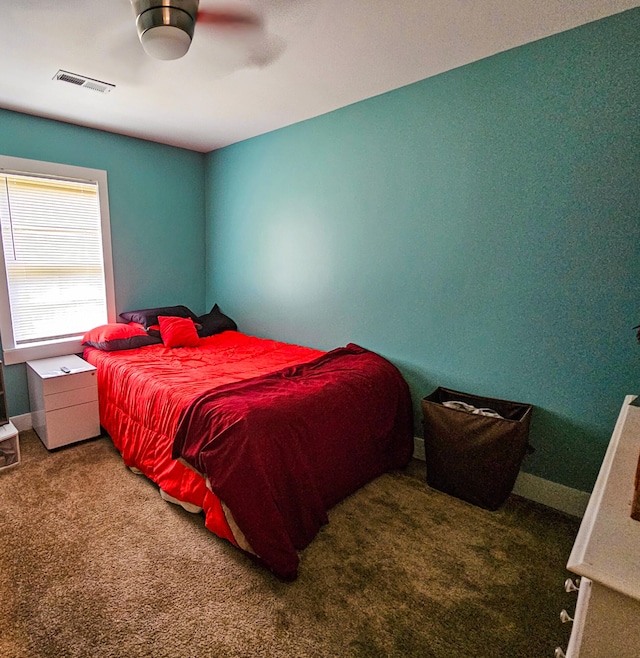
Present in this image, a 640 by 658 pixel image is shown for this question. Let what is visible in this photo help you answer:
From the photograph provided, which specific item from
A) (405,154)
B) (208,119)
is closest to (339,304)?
(405,154)

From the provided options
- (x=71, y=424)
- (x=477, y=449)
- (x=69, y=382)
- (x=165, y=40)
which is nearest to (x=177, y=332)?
(x=69, y=382)

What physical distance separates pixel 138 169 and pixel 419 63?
8.77 feet

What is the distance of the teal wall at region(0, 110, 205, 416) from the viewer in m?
3.01

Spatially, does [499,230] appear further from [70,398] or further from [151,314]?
[70,398]

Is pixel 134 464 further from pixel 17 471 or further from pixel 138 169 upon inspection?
pixel 138 169

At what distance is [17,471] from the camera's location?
2486 millimetres

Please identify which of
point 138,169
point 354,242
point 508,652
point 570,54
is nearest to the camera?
point 508,652

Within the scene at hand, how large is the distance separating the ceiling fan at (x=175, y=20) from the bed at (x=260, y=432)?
1.65m

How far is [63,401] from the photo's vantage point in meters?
2.73

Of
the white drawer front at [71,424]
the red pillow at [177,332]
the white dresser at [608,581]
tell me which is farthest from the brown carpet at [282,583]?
the red pillow at [177,332]

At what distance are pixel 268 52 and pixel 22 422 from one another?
10.7 ft

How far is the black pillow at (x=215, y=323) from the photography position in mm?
3805

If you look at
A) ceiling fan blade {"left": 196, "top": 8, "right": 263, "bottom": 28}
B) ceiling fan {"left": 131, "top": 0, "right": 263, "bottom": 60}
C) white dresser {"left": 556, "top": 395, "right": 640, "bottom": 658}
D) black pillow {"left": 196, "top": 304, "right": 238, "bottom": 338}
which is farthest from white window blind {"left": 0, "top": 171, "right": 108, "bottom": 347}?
white dresser {"left": 556, "top": 395, "right": 640, "bottom": 658}

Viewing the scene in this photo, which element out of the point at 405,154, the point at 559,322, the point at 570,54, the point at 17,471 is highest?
the point at 570,54
